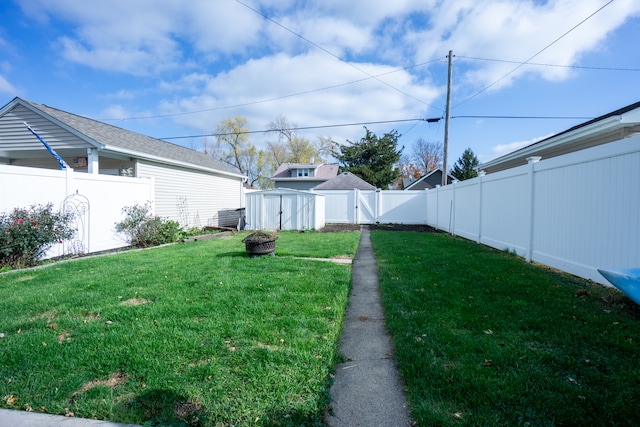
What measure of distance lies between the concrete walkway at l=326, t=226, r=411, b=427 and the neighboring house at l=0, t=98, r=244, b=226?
31.7 feet

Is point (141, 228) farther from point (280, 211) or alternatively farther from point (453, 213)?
point (453, 213)

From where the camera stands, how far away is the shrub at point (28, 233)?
598 cm

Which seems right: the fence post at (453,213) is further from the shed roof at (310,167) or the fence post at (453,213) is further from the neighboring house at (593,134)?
the shed roof at (310,167)

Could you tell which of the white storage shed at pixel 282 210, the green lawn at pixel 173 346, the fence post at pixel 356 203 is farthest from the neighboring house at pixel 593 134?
the white storage shed at pixel 282 210

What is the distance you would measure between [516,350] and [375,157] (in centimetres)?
3065

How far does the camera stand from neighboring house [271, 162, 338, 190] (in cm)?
3209

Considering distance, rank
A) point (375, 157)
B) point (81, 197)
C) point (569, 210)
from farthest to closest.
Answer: point (375, 157), point (81, 197), point (569, 210)

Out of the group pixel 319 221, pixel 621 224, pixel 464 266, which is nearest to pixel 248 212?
pixel 319 221

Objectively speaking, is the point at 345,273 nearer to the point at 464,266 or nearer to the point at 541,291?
the point at 464,266

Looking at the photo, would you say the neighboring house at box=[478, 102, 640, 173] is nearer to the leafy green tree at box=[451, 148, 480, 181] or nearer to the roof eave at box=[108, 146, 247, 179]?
the roof eave at box=[108, 146, 247, 179]

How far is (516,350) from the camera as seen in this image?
2561 millimetres

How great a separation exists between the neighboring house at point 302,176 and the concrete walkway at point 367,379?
94.0 ft

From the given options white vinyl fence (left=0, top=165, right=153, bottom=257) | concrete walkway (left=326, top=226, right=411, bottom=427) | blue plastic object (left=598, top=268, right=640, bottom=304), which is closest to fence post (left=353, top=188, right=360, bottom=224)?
white vinyl fence (left=0, top=165, right=153, bottom=257)

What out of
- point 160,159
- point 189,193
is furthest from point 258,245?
point 189,193
